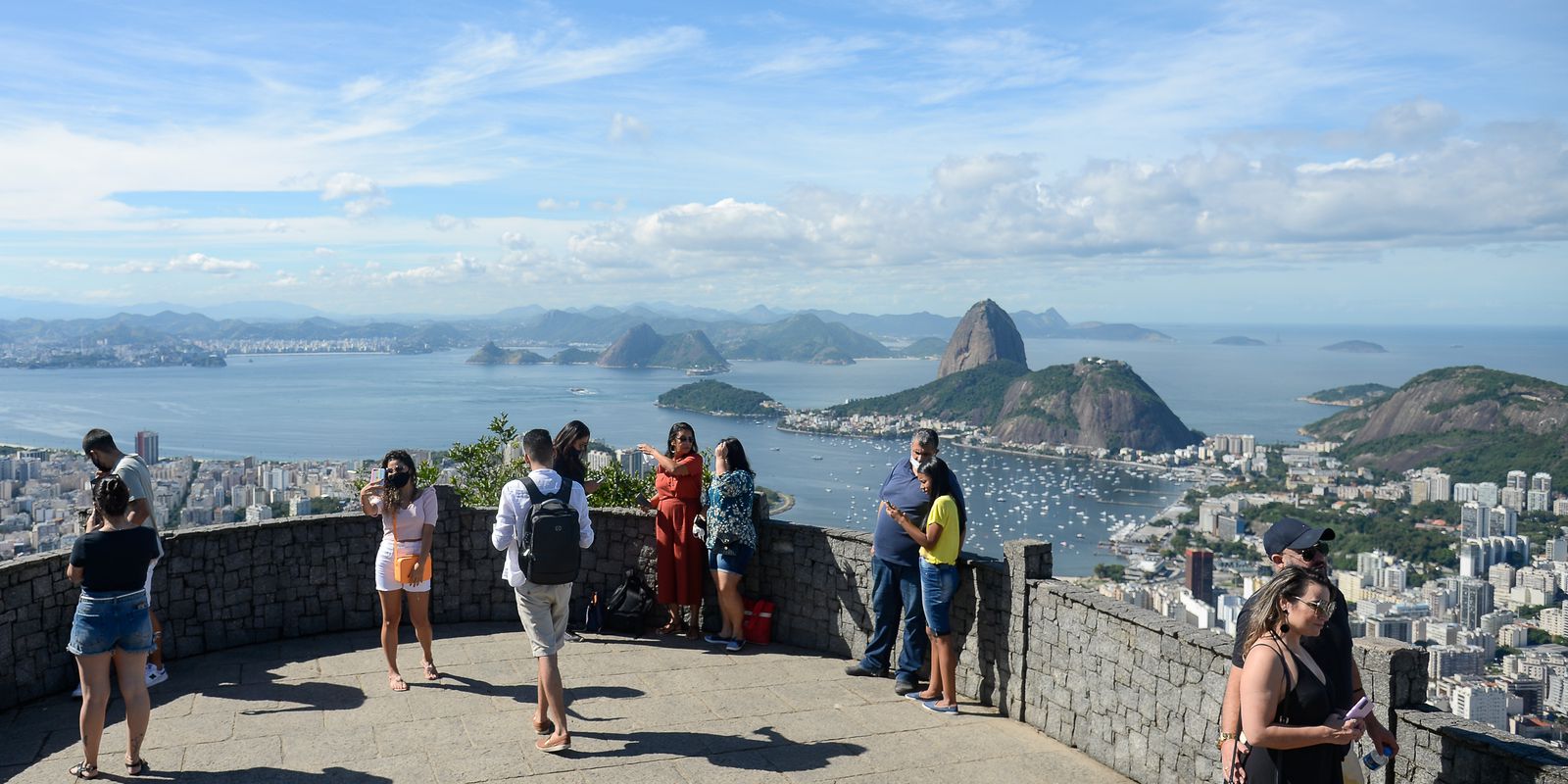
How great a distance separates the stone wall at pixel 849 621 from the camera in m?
4.15

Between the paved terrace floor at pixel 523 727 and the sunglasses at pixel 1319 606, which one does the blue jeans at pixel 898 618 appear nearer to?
the paved terrace floor at pixel 523 727

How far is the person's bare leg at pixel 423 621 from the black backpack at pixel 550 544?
1.40m

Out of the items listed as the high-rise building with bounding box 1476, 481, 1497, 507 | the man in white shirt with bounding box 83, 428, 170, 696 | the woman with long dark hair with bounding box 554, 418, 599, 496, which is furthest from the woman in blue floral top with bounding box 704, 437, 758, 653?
the high-rise building with bounding box 1476, 481, 1497, 507

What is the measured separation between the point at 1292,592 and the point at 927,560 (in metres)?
3.27

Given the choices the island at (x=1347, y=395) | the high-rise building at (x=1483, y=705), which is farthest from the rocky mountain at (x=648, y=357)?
the high-rise building at (x=1483, y=705)

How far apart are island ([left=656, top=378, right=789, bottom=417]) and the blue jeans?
106m

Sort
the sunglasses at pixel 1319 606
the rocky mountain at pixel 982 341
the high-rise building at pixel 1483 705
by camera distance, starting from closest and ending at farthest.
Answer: the sunglasses at pixel 1319 606 → the high-rise building at pixel 1483 705 → the rocky mountain at pixel 982 341

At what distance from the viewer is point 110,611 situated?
16.1ft

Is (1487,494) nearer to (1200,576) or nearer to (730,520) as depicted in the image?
(1200,576)

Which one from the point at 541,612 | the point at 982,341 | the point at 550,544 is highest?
the point at 982,341

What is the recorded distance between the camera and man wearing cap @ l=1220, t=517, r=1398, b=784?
3.32 m

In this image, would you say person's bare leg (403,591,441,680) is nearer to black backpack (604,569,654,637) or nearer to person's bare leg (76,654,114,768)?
black backpack (604,569,654,637)

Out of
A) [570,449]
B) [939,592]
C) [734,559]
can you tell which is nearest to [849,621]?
[734,559]

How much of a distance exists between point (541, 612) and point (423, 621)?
154 centimetres
